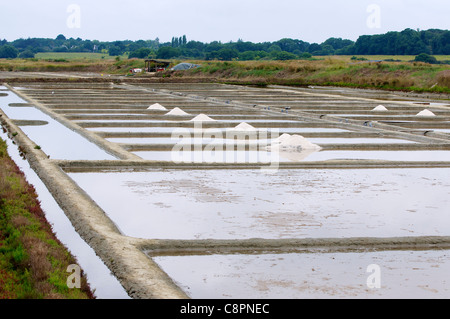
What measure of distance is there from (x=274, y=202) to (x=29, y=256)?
2.26 meters

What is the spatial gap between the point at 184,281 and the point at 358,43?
200 feet

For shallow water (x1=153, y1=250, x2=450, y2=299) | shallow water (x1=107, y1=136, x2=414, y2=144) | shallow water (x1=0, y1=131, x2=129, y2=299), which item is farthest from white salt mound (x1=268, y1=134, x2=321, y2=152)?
shallow water (x1=153, y1=250, x2=450, y2=299)

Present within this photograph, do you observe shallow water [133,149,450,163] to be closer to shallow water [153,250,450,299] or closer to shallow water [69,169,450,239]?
shallow water [69,169,450,239]

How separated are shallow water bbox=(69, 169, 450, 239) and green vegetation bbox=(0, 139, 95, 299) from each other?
0.58m

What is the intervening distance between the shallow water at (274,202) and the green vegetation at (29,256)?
0.58 m

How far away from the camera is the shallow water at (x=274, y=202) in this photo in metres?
4.29

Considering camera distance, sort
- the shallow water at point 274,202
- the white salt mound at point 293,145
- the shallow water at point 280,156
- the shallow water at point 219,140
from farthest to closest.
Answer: the shallow water at point 219,140 → the white salt mound at point 293,145 → the shallow water at point 280,156 → the shallow water at point 274,202

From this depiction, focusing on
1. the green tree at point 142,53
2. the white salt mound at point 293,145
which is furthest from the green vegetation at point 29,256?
the green tree at point 142,53

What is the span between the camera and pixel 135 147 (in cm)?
804

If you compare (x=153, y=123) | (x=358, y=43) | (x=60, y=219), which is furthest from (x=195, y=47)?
(x=60, y=219)

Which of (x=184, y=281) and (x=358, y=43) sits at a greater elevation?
(x=358, y=43)

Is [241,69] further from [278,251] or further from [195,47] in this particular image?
[195,47]

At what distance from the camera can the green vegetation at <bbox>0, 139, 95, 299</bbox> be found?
2949mm

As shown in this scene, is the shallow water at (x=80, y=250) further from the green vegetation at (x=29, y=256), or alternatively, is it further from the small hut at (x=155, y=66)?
the small hut at (x=155, y=66)
